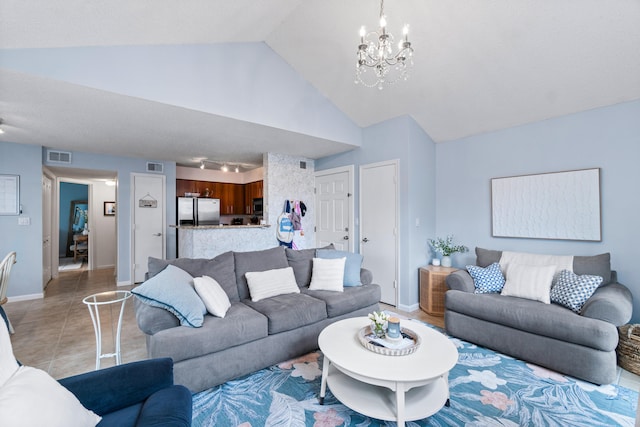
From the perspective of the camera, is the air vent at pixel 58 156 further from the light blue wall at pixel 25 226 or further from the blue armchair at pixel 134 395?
the blue armchair at pixel 134 395

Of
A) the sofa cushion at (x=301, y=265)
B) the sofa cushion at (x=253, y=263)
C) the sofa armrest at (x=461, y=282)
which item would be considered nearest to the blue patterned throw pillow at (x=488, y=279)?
the sofa armrest at (x=461, y=282)

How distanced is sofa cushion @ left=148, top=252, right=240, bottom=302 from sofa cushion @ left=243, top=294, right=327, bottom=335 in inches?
8.2

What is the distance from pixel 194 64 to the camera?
302 cm

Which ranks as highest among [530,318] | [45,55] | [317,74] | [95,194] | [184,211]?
[317,74]

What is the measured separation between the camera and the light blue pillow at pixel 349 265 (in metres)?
3.41

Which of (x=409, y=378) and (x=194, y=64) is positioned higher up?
(x=194, y=64)

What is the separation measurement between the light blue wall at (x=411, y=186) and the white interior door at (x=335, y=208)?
752mm

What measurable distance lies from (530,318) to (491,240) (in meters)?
1.50

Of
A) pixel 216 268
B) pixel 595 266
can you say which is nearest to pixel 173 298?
pixel 216 268

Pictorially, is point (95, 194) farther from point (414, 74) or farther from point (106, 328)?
point (414, 74)

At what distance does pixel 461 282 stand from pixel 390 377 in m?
1.91

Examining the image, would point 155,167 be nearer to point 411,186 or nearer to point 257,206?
point 257,206

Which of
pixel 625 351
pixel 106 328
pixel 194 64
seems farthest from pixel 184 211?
pixel 625 351

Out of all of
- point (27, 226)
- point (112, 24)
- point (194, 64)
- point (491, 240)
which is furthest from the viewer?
point (27, 226)
